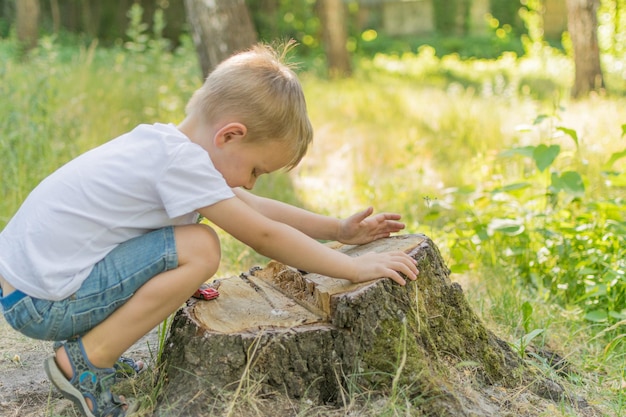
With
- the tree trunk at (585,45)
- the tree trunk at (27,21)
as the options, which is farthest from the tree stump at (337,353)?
the tree trunk at (27,21)

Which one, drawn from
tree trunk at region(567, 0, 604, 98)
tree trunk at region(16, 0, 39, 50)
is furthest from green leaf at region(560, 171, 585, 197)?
tree trunk at region(16, 0, 39, 50)

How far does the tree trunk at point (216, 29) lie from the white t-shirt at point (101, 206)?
12.7 feet

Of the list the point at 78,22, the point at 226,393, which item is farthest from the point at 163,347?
the point at 78,22

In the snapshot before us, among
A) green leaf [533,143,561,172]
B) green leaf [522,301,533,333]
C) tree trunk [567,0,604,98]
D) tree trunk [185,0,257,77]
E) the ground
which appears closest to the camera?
the ground

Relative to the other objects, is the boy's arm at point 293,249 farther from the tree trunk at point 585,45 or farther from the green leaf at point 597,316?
the tree trunk at point 585,45

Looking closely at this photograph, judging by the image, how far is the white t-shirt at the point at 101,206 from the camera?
6.36 feet

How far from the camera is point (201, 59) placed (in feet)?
19.5

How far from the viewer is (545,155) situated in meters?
3.22

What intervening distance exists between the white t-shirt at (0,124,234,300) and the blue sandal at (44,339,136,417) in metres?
0.18

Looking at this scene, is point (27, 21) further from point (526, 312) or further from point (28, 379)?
point (526, 312)

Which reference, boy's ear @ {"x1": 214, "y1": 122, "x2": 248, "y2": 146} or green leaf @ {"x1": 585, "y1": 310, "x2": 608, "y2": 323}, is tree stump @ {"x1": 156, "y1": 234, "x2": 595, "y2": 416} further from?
green leaf @ {"x1": 585, "y1": 310, "x2": 608, "y2": 323}

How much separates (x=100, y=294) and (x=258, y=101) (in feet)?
2.35

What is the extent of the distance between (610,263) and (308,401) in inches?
71.2

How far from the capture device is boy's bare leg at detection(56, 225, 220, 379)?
1.97 meters
